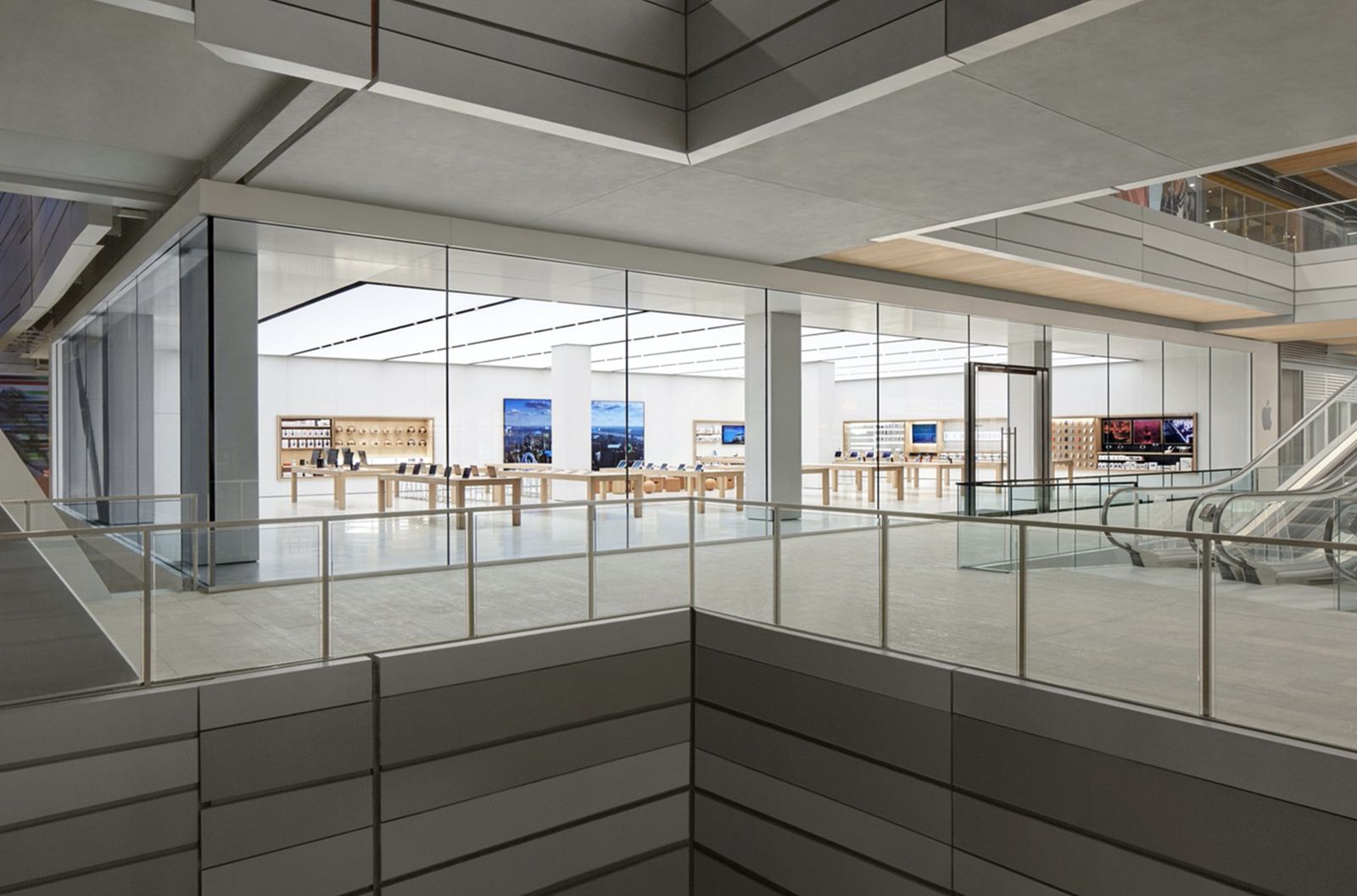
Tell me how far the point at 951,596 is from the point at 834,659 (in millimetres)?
781

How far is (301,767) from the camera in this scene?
4.82 m

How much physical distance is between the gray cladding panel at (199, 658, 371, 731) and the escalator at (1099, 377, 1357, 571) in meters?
3.89

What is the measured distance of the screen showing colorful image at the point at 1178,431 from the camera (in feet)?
58.3

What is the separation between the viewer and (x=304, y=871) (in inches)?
188

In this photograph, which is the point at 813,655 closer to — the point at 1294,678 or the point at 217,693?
the point at 1294,678

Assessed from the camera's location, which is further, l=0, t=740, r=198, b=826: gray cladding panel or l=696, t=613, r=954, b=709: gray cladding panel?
l=696, t=613, r=954, b=709: gray cladding panel

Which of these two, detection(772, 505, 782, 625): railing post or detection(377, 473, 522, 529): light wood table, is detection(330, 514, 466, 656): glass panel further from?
detection(377, 473, 522, 529): light wood table

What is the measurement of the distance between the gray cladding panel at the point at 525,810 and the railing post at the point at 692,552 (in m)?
1.01

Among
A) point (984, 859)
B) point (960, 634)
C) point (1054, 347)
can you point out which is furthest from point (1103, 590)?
point (1054, 347)

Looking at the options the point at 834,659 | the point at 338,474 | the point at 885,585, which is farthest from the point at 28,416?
Result: the point at 885,585

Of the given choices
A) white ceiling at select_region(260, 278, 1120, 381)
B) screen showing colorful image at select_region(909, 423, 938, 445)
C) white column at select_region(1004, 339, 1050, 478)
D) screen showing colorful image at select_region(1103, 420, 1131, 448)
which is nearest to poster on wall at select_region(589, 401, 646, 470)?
white ceiling at select_region(260, 278, 1120, 381)

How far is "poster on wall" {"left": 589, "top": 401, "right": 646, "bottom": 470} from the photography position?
35.6 ft

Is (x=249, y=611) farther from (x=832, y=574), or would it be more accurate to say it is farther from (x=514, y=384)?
(x=514, y=384)

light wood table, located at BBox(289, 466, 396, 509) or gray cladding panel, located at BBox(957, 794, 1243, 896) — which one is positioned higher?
light wood table, located at BBox(289, 466, 396, 509)
